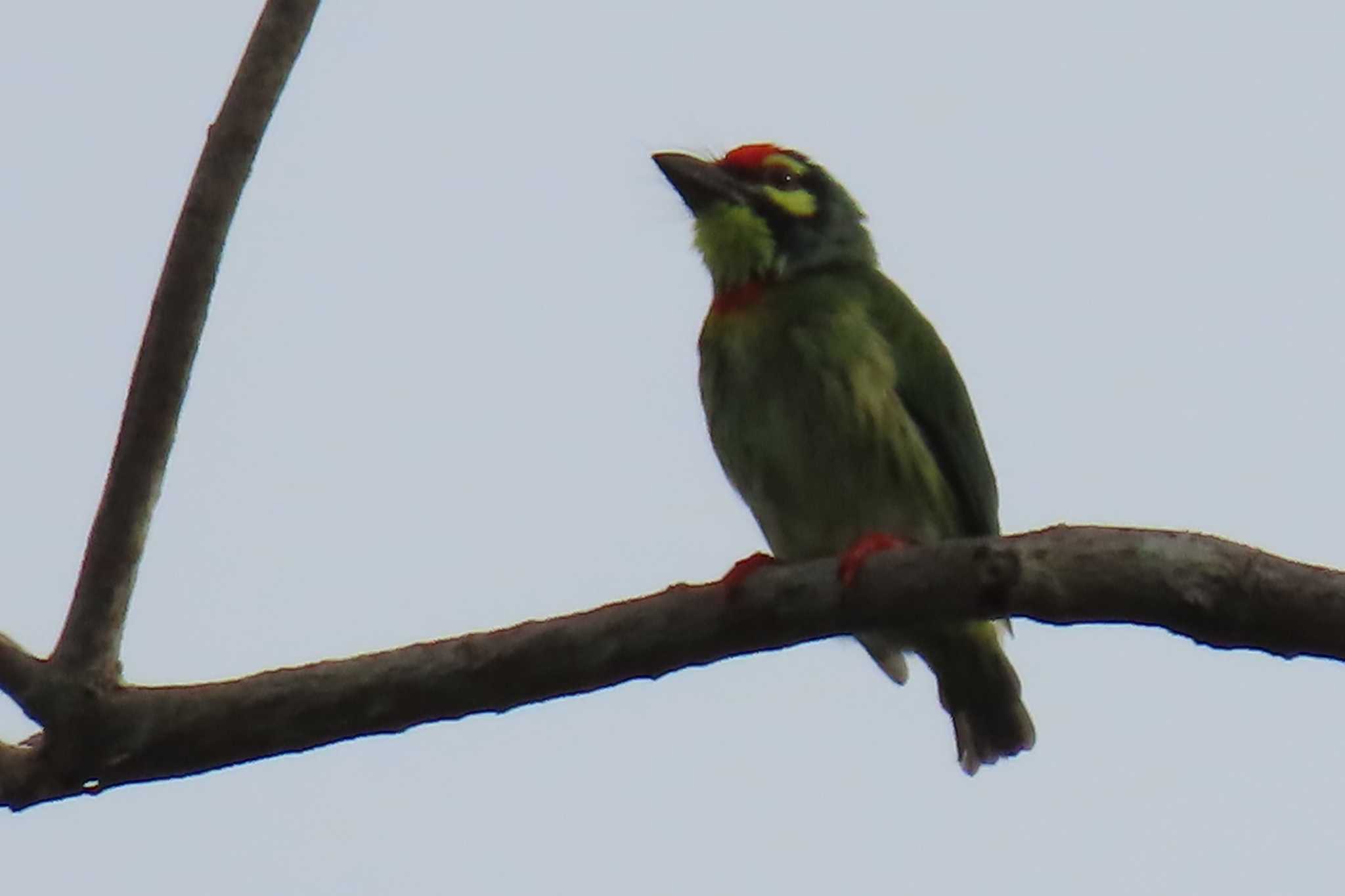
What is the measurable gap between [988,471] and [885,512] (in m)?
0.44

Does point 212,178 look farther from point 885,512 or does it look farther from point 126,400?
point 885,512

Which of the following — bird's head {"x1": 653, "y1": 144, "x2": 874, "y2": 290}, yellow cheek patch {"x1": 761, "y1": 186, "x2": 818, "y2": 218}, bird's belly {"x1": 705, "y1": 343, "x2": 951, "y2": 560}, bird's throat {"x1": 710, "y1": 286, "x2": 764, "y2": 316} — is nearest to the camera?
bird's belly {"x1": 705, "y1": 343, "x2": 951, "y2": 560}

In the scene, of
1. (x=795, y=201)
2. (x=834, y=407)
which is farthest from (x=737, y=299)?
(x=834, y=407)

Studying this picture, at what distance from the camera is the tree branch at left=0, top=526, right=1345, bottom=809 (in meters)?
2.93

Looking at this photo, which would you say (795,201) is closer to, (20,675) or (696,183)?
(696,183)

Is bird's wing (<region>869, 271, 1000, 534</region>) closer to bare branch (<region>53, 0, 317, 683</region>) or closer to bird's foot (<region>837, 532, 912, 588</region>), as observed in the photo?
bird's foot (<region>837, 532, 912, 588</region>)

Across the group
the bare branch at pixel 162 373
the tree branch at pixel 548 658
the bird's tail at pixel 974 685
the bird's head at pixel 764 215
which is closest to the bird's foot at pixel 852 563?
the tree branch at pixel 548 658

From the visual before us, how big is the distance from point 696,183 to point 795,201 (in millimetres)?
280

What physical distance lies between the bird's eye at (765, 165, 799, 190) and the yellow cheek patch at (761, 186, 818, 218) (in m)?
0.02

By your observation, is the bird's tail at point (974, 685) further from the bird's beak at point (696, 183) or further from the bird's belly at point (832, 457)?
the bird's beak at point (696, 183)

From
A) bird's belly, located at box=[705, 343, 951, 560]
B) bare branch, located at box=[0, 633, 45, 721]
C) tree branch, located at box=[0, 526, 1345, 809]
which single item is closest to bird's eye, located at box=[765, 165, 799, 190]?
bird's belly, located at box=[705, 343, 951, 560]

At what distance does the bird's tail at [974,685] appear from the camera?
4605 mm

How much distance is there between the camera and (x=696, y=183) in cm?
492

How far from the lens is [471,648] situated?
3.05 m
